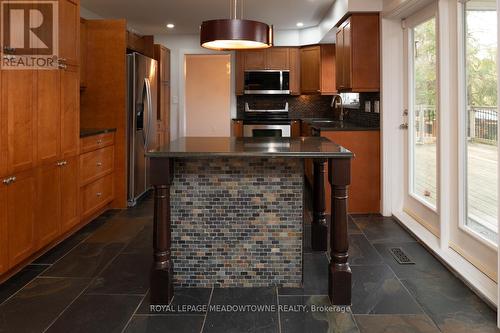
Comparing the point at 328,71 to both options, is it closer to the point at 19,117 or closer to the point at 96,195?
the point at 96,195

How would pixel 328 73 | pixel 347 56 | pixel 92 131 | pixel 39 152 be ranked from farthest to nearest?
pixel 328 73 < pixel 347 56 < pixel 92 131 < pixel 39 152

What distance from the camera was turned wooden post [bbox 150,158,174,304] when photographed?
229cm

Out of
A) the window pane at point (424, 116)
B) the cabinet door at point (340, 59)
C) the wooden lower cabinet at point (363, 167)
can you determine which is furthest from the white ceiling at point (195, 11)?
the wooden lower cabinet at point (363, 167)

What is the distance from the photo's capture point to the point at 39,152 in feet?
9.47

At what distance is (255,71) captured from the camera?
6871mm

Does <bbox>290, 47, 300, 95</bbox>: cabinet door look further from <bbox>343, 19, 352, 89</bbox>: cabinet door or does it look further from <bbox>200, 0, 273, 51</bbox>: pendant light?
<bbox>200, 0, 273, 51</bbox>: pendant light

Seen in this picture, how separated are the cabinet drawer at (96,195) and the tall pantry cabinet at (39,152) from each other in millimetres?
219

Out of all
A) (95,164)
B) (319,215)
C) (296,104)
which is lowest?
(319,215)

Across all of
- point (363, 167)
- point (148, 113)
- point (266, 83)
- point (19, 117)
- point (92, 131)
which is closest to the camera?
point (19, 117)

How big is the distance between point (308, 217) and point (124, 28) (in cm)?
275

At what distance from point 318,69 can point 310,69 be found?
0.18m

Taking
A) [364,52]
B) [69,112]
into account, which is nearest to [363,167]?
[364,52]

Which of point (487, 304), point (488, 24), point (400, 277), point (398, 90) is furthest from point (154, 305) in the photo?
point (398, 90)

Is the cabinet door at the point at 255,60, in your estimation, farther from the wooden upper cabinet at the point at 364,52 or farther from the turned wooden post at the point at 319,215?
the turned wooden post at the point at 319,215
